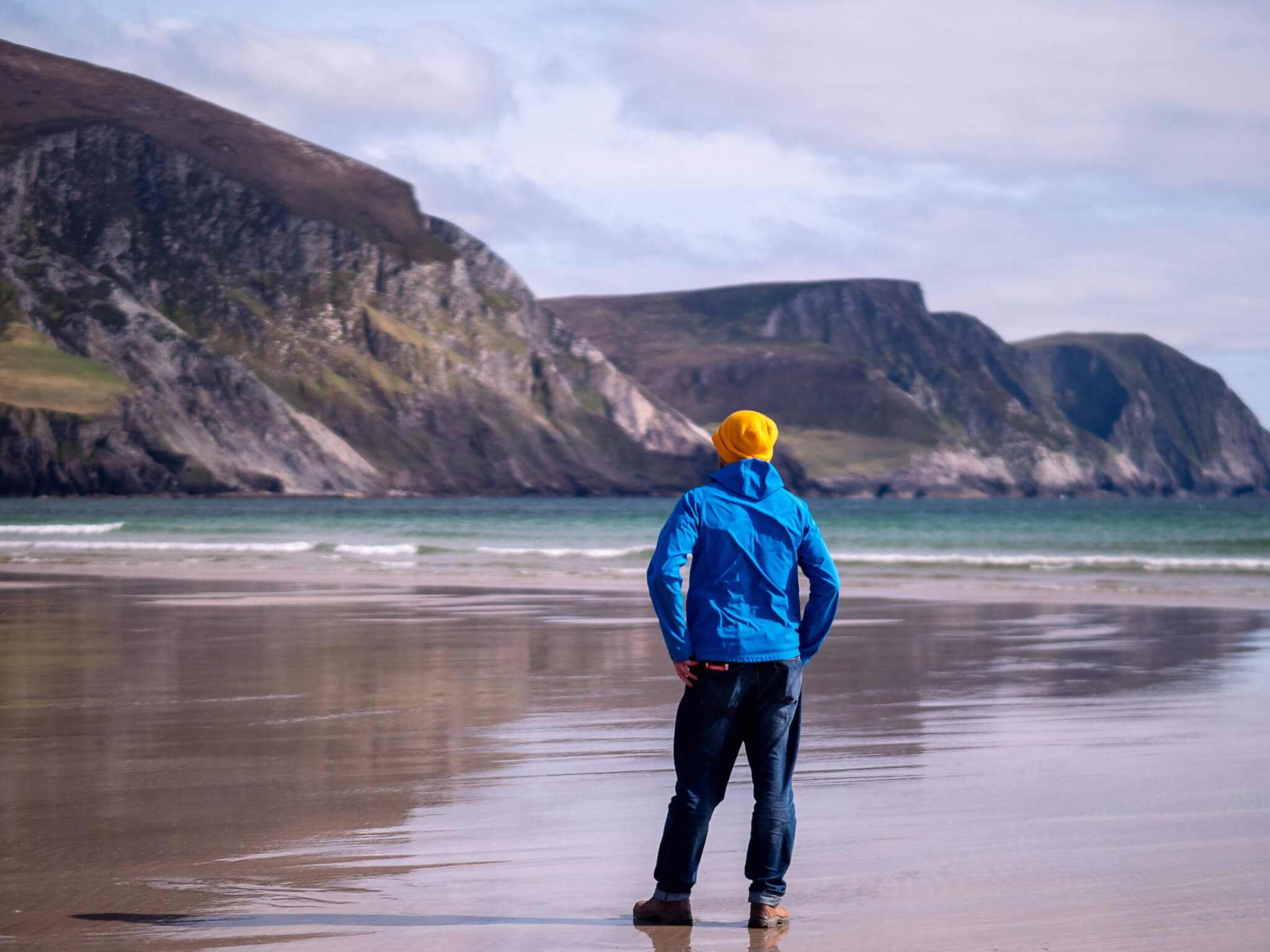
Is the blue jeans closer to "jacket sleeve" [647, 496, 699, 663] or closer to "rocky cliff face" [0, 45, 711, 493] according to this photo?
"jacket sleeve" [647, 496, 699, 663]

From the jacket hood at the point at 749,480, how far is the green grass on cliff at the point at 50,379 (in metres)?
115

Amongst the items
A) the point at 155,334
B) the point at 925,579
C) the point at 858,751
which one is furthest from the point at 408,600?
the point at 155,334

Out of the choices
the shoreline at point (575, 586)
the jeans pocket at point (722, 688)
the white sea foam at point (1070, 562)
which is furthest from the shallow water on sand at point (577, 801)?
the white sea foam at point (1070, 562)

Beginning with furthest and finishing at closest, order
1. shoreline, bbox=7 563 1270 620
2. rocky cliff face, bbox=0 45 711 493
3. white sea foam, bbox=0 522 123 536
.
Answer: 1. rocky cliff face, bbox=0 45 711 493
2. white sea foam, bbox=0 522 123 536
3. shoreline, bbox=7 563 1270 620

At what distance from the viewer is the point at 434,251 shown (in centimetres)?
15275

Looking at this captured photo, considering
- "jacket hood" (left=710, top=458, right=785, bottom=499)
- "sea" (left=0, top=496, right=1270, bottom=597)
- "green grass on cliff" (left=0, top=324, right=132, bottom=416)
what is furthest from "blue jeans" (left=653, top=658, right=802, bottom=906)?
"green grass on cliff" (left=0, top=324, right=132, bottom=416)

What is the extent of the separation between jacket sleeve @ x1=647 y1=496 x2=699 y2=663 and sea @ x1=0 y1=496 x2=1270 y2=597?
1951cm

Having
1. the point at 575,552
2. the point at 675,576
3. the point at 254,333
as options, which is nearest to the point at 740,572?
the point at 675,576

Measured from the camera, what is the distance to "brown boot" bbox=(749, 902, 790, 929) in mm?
4332

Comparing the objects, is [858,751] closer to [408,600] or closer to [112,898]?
[112,898]

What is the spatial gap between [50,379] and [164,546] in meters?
81.7

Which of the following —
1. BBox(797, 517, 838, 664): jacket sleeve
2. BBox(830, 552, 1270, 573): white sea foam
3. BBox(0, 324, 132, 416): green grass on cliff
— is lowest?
BBox(830, 552, 1270, 573): white sea foam

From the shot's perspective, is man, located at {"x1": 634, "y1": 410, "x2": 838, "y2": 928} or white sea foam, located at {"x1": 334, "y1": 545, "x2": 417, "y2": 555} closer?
man, located at {"x1": 634, "y1": 410, "x2": 838, "y2": 928}

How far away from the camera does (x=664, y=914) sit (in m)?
4.43
